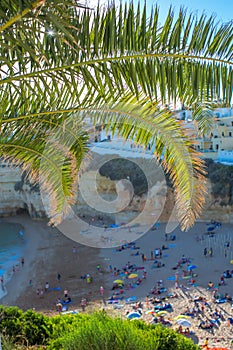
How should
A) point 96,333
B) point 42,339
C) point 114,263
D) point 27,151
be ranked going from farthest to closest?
1. point 114,263
2. point 42,339
3. point 96,333
4. point 27,151

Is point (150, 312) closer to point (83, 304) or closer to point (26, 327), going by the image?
point (83, 304)

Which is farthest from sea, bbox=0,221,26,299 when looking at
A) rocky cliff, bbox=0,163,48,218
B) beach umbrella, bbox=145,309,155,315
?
beach umbrella, bbox=145,309,155,315

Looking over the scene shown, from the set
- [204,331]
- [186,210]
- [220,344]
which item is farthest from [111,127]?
[204,331]

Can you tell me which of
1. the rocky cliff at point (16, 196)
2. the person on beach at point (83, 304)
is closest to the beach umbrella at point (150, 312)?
the person on beach at point (83, 304)

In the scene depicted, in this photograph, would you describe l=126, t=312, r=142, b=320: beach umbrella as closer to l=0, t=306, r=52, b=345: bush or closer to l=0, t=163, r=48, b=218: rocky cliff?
l=0, t=306, r=52, b=345: bush

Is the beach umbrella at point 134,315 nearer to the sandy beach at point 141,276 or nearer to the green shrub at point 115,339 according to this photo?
the sandy beach at point 141,276

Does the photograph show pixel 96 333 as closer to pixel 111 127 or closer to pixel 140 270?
pixel 111 127
